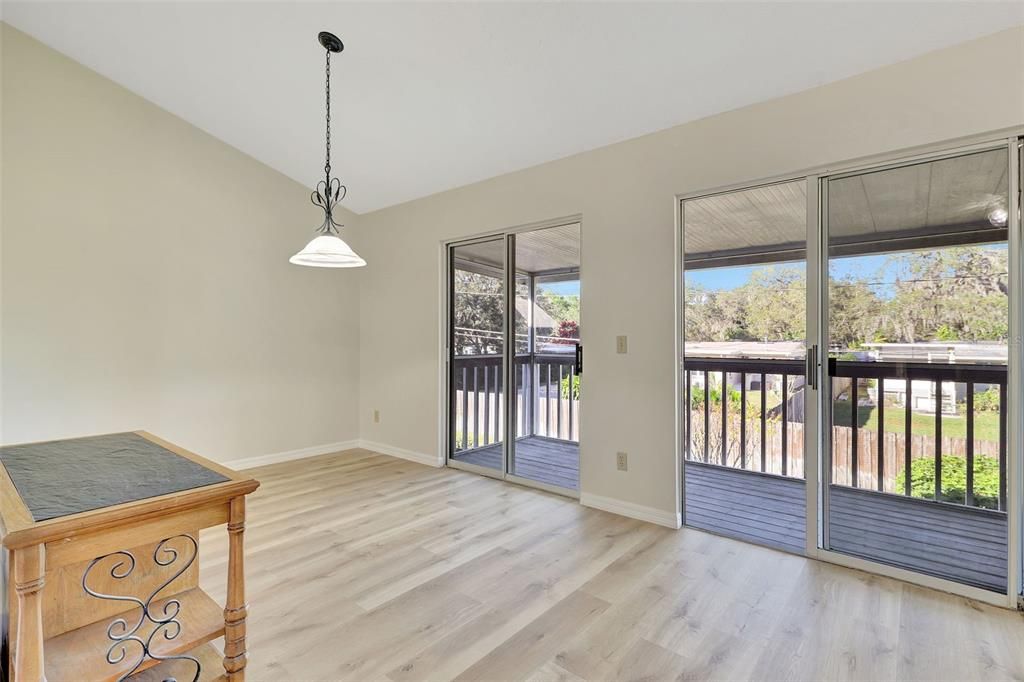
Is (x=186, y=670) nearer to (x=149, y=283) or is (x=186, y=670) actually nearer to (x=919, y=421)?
(x=149, y=283)

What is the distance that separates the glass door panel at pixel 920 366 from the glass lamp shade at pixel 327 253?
2.59 meters

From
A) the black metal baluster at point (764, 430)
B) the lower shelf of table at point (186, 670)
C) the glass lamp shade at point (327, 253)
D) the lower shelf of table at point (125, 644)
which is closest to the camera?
the lower shelf of table at point (125, 644)

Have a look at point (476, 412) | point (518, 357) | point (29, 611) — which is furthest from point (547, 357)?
point (29, 611)

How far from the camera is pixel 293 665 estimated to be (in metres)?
1.75

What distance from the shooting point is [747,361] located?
3.94 meters

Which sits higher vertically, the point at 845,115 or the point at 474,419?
the point at 845,115

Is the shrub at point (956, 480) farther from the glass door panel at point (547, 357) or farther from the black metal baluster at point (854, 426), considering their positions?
the glass door panel at point (547, 357)

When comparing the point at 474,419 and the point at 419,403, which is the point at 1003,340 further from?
the point at 419,403

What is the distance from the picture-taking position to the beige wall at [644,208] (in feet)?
7.29

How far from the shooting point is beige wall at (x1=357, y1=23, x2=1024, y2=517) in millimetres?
2223

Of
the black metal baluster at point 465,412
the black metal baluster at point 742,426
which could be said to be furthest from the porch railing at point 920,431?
the black metal baluster at point 465,412

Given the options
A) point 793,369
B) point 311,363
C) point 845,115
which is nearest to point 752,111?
point 845,115

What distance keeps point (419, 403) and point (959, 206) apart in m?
3.95

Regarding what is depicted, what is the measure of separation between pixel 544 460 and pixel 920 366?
248 cm
